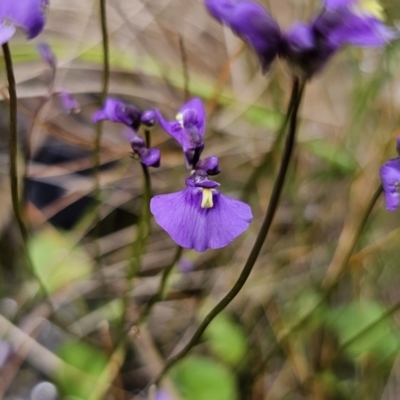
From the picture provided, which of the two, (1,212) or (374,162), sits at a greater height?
(374,162)

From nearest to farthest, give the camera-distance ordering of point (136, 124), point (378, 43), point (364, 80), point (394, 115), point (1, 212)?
1. point (378, 43)
2. point (136, 124)
3. point (1, 212)
4. point (394, 115)
5. point (364, 80)

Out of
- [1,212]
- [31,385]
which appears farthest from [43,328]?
[1,212]

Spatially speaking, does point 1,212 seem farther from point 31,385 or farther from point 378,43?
point 378,43

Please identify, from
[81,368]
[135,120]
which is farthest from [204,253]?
[135,120]

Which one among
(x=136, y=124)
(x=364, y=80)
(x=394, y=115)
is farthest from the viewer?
(x=364, y=80)

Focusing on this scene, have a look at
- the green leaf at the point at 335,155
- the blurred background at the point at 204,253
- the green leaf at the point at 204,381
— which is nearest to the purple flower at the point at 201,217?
the blurred background at the point at 204,253
